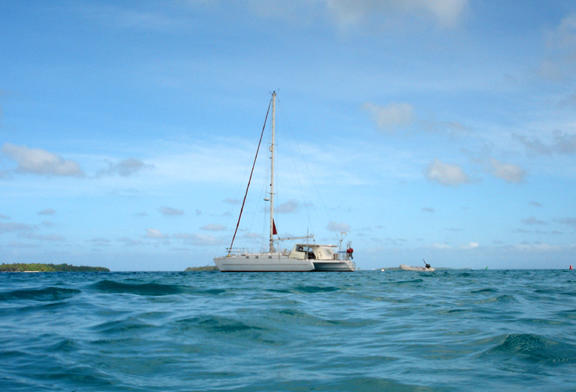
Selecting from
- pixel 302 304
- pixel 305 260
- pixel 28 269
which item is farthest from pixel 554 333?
pixel 28 269

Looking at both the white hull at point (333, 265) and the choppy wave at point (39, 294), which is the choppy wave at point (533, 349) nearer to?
the choppy wave at point (39, 294)

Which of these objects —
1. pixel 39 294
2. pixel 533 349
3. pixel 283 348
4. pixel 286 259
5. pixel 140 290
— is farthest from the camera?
pixel 286 259

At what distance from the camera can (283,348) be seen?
23.3 feet

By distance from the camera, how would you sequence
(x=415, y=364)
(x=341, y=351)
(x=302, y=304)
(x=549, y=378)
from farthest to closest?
1. (x=302, y=304)
2. (x=341, y=351)
3. (x=415, y=364)
4. (x=549, y=378)

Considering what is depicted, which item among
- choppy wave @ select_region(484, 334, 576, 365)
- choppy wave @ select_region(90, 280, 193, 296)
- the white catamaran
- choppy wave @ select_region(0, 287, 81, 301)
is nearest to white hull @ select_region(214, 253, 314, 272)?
the white catamaran

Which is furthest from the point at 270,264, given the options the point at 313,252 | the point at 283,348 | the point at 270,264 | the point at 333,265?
the point at 283,348

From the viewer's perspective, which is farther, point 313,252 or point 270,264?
point 313,252

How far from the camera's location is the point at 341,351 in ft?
21.9

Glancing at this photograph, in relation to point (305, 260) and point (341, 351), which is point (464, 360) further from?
point (305, 260)

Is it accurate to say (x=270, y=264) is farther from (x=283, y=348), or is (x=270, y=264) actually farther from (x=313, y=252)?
(x=283, y=348)

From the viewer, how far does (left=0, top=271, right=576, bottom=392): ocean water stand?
204 inches

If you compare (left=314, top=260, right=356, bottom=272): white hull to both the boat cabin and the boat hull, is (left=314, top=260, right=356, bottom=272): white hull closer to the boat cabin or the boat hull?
the boat cabin

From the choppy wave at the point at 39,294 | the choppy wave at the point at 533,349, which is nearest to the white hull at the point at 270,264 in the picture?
the choppy wave at the point at 39,294

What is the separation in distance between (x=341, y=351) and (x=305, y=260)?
4819cm
